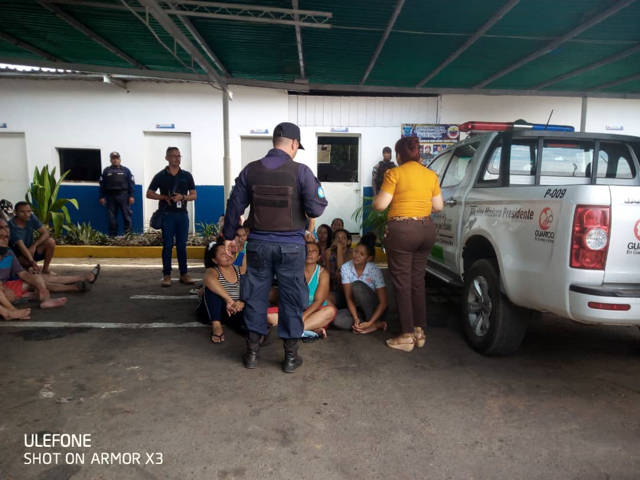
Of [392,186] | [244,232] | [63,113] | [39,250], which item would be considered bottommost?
[39,250]

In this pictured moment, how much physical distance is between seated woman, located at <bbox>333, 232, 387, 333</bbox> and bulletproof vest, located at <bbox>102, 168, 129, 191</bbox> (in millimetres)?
7010

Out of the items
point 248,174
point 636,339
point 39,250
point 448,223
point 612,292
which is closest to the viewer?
point 612,292

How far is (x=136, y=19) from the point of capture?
5562mm

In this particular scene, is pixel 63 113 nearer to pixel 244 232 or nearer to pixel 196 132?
pixel 196 132

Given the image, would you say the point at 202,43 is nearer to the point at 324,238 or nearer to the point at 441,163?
the point at 324,238

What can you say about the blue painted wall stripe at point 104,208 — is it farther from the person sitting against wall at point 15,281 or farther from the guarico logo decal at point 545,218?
the guarico logo decal at point 545,218

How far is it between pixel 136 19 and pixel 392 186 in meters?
4.14

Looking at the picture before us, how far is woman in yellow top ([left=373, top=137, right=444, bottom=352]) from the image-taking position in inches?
145

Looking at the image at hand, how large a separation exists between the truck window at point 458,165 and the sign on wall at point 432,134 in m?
5.07

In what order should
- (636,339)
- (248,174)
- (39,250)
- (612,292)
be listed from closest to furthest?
(612,292) < (248,174) < (636,339) < (39,250)

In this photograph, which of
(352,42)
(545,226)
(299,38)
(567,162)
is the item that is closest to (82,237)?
(299,38)

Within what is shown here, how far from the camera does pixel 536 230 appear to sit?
2.99m

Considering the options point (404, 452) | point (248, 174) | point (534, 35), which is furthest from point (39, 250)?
point (534, 35)

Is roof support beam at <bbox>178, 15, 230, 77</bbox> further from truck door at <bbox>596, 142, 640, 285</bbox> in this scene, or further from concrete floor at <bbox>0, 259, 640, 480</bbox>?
truck door at <bbox>596, 142, 640, 285</bbox>
